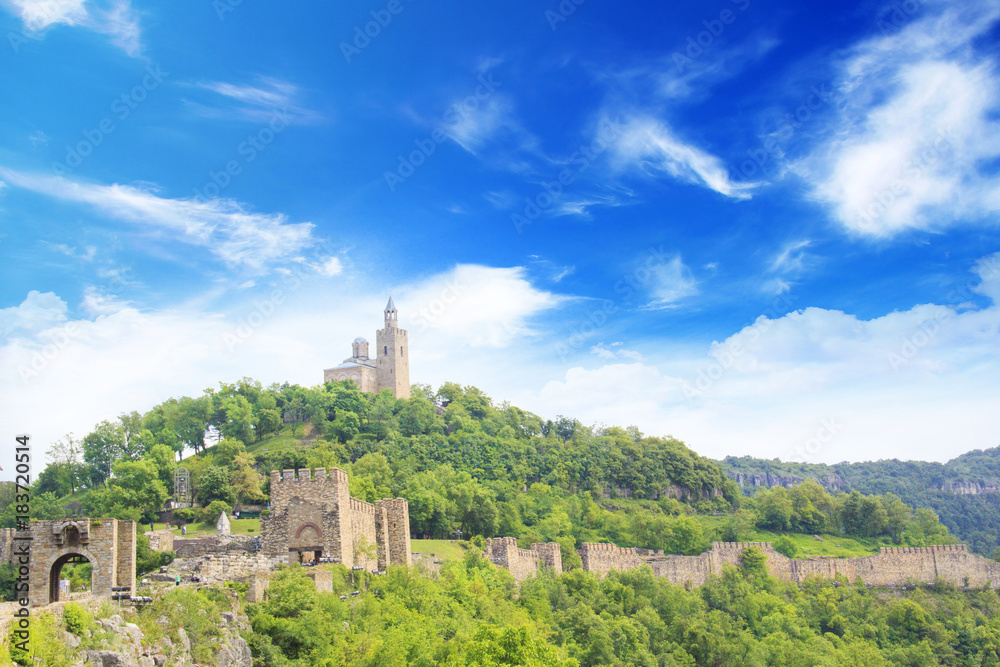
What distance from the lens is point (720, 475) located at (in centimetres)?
8250

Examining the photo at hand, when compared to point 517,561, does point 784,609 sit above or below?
below

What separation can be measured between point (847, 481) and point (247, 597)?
154m

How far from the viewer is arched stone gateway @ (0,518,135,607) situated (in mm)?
17797

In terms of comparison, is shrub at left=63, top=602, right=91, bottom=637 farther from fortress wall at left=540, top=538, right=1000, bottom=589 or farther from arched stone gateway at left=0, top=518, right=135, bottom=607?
fortress wall at left=540, top=538, right=1000, bottom=589

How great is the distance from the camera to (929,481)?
144625 millimetres

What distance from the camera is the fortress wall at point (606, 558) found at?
170 ft

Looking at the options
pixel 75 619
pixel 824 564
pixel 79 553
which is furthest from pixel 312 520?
pixel 824 564

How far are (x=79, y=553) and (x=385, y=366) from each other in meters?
69.4

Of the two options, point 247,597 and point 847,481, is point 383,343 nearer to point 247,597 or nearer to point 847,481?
point 247,597

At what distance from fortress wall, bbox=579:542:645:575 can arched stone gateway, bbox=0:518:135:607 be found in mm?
36567

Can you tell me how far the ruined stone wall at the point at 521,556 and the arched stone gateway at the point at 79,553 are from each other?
24.7m

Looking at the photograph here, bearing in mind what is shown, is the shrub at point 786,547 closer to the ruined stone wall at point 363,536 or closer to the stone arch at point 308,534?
the ruined stone wall at point 363,536

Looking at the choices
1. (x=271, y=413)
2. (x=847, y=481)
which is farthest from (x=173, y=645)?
(x=847, y=481)

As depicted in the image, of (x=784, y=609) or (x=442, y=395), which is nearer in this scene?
(x=784, y=609)
